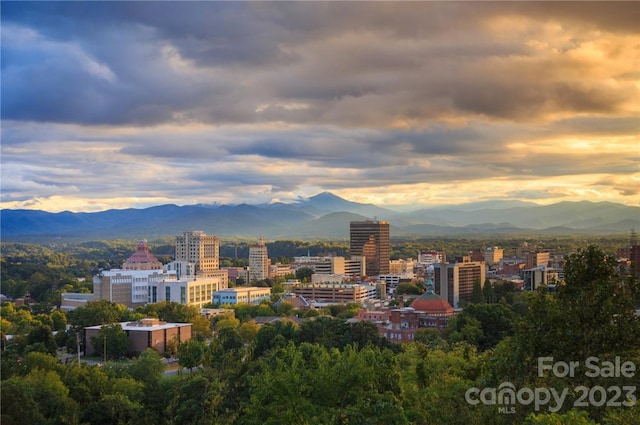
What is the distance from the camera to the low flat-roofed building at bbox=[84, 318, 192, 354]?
49.8 meters

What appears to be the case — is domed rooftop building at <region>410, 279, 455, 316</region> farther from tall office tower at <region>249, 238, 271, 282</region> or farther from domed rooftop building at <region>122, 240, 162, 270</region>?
tall office tower at <region>249, 238, 271, 282</region>

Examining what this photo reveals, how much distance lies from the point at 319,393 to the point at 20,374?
18109 millimetres

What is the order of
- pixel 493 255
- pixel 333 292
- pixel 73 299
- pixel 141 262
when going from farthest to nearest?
pixel 493 255 → pixel 141 262 → pixel 333 292 → pixel 73 299

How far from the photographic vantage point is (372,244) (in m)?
129

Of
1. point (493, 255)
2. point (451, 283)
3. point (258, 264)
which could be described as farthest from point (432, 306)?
point (493, 255)

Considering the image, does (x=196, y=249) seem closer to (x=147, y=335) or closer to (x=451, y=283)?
(x=451, y=283)

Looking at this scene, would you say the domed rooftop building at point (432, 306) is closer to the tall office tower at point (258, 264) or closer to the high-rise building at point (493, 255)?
the tall office tower at point (258, 264)

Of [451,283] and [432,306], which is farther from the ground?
[451,283]

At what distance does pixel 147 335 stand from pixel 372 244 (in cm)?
8199

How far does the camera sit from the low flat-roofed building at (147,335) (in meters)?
49.8

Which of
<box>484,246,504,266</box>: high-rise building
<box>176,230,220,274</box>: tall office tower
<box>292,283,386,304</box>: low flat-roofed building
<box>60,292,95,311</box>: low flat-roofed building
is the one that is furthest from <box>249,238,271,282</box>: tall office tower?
<box>484,246,504,266</box>: high-rise building

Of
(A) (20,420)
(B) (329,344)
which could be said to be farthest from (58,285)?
(A) (20,420)

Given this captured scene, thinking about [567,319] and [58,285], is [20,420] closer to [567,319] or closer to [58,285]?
[567,319]

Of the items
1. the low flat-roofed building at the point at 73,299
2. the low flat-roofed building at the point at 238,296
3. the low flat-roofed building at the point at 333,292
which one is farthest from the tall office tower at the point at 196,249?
the low flat-roofed building at the point at 73,299
